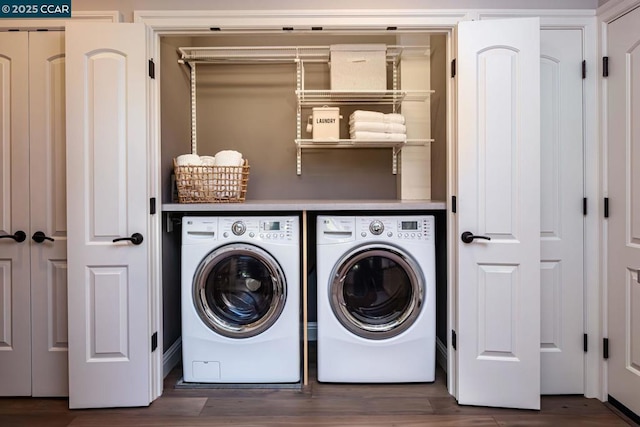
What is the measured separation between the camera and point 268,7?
2.11 meters

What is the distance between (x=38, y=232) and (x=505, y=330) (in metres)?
2.53

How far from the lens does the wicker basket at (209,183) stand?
2.25m

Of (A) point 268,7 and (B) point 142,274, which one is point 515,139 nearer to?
(A) point 268,7

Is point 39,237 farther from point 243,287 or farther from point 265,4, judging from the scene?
point 265,4

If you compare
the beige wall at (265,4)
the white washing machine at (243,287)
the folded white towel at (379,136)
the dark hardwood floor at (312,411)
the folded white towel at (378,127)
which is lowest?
the dark hardwood floor at (312,411)

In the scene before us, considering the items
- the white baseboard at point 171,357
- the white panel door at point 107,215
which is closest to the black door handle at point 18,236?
the white panel door at point 107,215

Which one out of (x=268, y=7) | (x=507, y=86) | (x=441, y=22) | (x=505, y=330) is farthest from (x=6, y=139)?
(x=505, y=330)

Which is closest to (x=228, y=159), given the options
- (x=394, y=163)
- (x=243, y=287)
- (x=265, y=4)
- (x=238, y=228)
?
(x=238, y=228)

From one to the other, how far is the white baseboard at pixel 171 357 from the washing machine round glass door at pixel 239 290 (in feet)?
1.48

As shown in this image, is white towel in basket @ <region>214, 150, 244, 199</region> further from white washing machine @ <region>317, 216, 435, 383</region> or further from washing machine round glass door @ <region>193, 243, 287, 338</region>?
white washing machine @ <region>317, 216, 435, 383</region>

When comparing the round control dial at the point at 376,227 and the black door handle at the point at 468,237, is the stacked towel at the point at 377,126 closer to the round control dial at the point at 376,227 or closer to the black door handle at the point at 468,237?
the round control dial at the point at 376,227

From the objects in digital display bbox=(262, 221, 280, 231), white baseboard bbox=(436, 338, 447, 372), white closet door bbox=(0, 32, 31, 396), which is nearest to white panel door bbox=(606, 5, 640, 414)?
white baseboard bbox=(436, 338, 447, 372)

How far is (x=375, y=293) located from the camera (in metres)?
2.30

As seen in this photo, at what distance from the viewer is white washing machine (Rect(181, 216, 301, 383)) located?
223 cm
